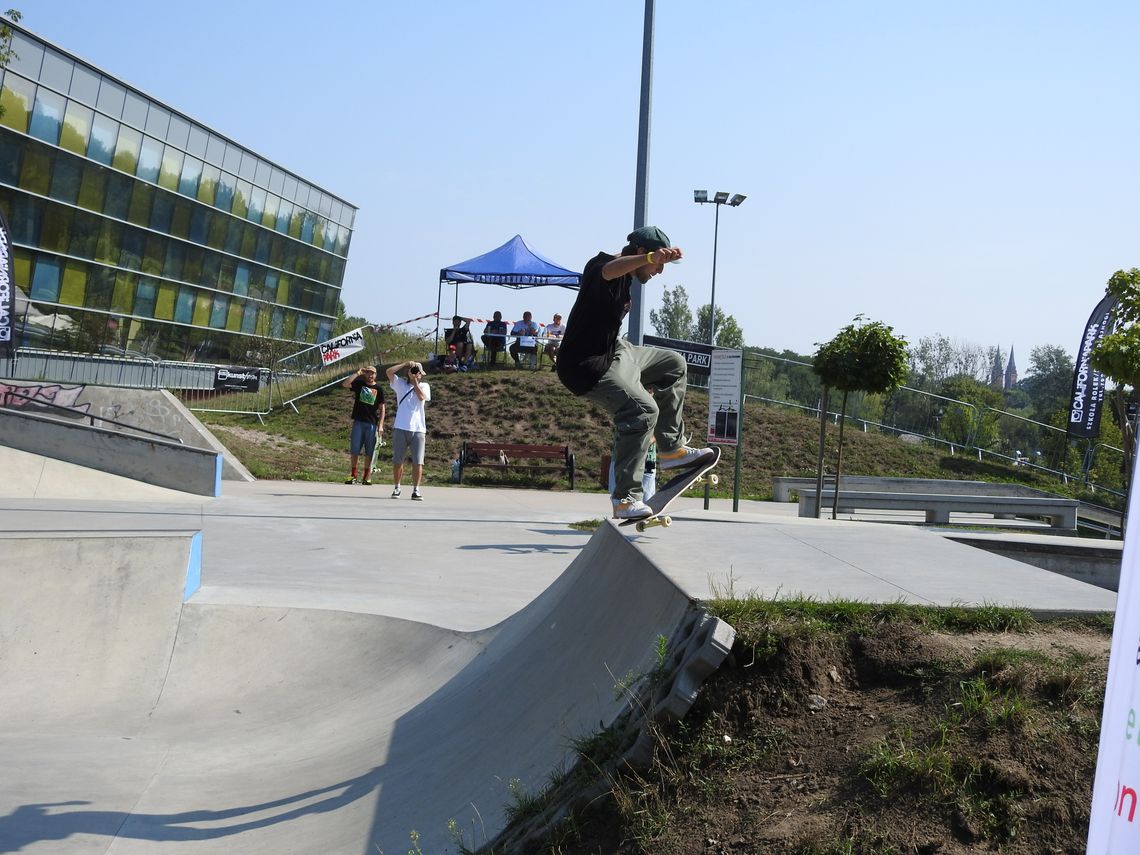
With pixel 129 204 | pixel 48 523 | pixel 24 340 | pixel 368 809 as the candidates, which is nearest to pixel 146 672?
pixel 368 809

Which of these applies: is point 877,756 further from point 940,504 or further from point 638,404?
point 940,504

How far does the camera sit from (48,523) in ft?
30.9

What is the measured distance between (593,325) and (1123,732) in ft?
13.4

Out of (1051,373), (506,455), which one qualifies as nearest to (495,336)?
(506,455)

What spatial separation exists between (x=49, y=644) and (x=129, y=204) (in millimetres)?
31445

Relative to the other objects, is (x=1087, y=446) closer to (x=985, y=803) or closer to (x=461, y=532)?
(x=461, y=532)

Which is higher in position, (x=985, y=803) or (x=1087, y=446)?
(x=1087, y=446)

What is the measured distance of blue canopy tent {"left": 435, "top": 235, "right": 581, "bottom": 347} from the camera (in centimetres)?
3181

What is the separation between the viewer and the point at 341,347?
35750mm

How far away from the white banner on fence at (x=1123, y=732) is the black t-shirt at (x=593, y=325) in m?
3.94

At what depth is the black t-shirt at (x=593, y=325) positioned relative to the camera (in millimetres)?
5301

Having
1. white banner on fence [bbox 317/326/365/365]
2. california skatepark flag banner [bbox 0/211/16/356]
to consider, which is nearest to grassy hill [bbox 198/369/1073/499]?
california skatepark flag banner [bbox 0/211/16/356]

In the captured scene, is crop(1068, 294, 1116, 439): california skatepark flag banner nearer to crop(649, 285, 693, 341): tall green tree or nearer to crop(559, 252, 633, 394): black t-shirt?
crop(559, 252, 633, 394): black t-shirt

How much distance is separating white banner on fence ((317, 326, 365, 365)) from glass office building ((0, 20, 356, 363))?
2.16 metres
